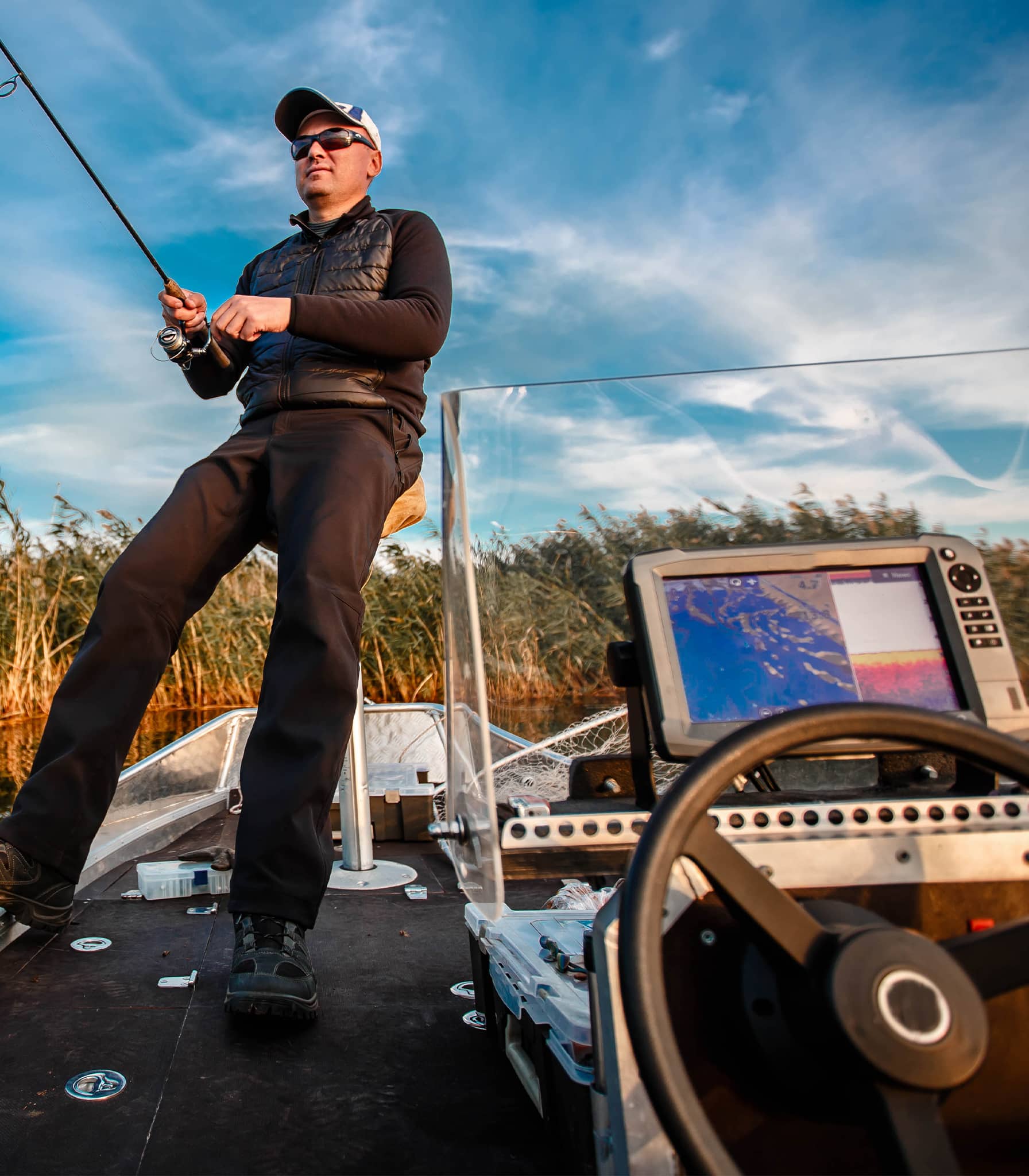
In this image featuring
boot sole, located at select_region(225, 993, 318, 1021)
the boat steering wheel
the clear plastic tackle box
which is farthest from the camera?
the clear plastic tackle box

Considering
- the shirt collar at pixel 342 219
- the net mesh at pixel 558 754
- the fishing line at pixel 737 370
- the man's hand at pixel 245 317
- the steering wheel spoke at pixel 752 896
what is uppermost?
the shirt collar at pixel 342 219

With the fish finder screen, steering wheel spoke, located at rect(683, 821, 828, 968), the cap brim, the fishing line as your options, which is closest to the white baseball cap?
the cap brim

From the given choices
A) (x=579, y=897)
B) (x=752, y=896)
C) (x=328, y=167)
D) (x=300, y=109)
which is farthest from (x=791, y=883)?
(x=300, y=109)

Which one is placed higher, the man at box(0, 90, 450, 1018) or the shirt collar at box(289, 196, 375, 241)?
the shirt collar at box(289, 196, 375, 241)

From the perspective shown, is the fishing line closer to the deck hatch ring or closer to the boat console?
the boat console

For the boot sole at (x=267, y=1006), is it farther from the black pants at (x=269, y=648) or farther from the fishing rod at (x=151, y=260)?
the fishing rod at (x=151, y=260)

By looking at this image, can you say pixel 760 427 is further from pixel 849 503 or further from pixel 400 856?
pixel 400 856

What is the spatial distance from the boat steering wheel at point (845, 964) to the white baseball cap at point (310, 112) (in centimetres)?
167

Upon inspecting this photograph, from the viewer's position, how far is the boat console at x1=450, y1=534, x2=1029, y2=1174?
560 mm

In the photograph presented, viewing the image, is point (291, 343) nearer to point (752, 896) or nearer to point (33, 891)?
point (33, 891)

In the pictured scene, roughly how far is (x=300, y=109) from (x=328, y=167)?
138mm

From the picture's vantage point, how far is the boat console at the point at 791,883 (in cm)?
56

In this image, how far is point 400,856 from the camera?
2422 mm

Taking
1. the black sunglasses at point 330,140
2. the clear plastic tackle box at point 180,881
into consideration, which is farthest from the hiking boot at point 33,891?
the black sunglasses at point 330,140
